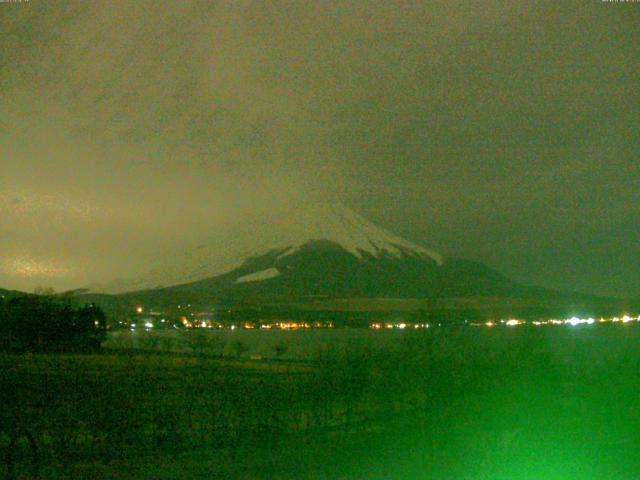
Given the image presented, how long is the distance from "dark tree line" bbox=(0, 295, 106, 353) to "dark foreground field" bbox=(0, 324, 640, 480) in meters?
21.9

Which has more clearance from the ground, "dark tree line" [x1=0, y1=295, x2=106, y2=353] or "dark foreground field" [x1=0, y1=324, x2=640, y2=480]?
"dark tree line" [x1=0, y1=295, x2=106, y2=353]

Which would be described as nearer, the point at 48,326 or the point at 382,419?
the point at 382,419

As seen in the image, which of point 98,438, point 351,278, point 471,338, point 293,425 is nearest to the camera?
point 98,438

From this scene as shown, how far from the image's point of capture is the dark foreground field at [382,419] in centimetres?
1212

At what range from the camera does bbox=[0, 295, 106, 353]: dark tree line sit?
1823 inches

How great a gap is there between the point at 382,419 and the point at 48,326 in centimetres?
3411

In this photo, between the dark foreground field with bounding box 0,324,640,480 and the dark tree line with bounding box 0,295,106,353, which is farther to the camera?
the dark tree line with bounding box 0,295,106,353

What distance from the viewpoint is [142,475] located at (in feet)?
36.6

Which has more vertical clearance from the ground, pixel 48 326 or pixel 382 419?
pixel 48 326

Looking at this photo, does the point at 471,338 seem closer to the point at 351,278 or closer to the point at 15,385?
the point at 15,385

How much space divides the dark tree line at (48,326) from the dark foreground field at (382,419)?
862 inches

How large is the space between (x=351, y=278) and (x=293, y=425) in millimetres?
62375

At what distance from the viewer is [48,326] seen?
157 feet

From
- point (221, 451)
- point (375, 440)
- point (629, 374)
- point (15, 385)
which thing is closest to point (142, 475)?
point (221, 451)
